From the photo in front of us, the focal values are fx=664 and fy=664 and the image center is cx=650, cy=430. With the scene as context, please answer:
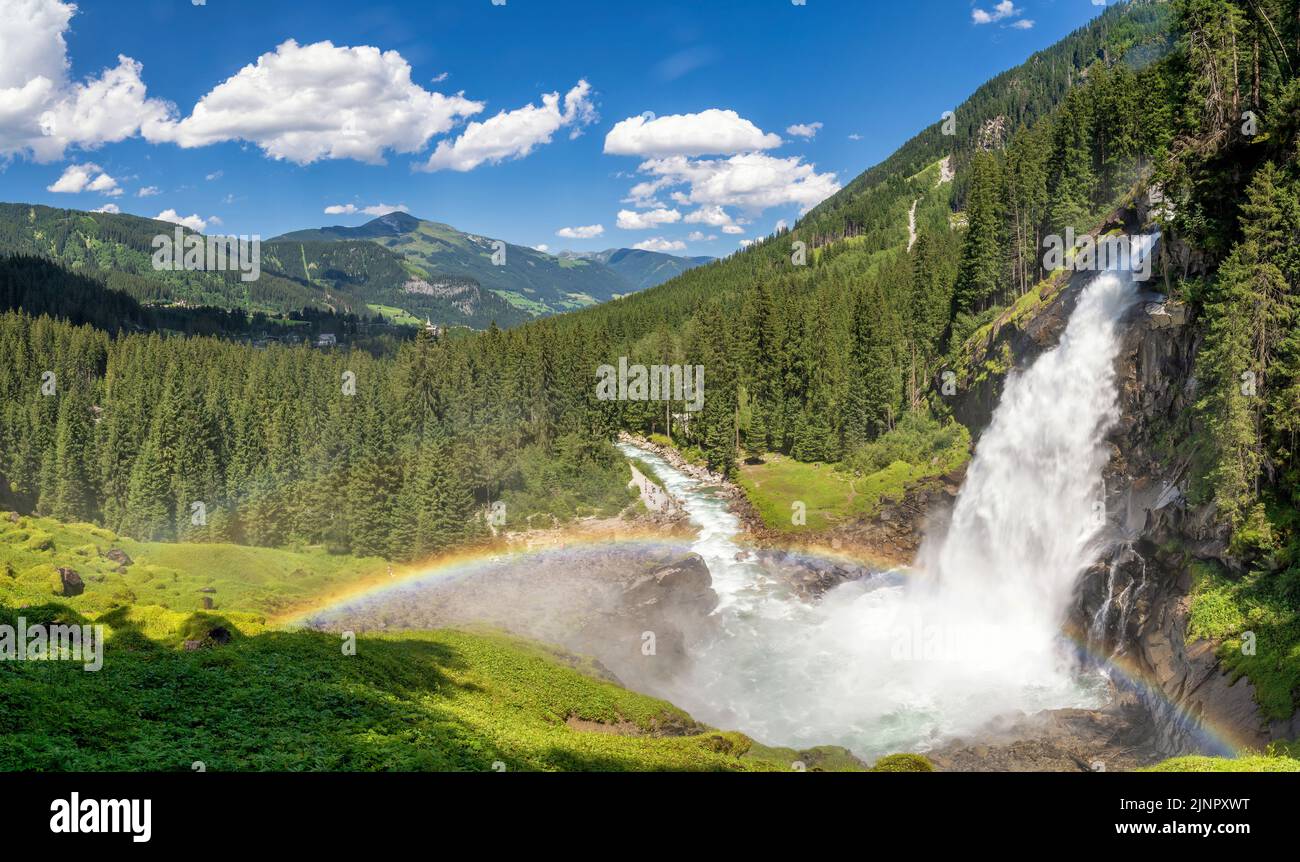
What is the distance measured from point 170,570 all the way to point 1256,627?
57653 mm

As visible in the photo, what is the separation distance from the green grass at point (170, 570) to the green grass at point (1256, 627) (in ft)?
136

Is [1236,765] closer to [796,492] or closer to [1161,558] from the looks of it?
[1161,558]

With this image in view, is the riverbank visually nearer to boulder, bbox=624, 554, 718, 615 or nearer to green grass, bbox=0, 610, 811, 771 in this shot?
boulder, bbox=624, 554, 718, 615

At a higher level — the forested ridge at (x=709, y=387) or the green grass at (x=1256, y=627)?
the forested ridge at (x=709, y=387)

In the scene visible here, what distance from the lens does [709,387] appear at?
272ft

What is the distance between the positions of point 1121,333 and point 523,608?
42768 mm

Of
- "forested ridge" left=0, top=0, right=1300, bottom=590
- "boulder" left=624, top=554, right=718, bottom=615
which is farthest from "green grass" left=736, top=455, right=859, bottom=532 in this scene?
"boulder" left=624, top=554, right=718, bottom=615

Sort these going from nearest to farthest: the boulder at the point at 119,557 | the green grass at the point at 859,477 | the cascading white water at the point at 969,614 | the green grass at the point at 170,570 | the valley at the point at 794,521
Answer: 1. the valley at the point at 794,521
2. the cascading white water at the point at 969,614
3. the green grass at the point at 170,570
4. the boulder at the point at 119,557
5. the green grass at the point at 859,477

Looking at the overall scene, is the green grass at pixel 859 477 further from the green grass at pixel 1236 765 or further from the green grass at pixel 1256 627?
the green grass at pixel 1236 765

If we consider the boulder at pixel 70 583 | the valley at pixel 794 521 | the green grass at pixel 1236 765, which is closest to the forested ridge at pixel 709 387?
the valley at pixel 794 521

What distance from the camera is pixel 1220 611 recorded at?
26.9 metres

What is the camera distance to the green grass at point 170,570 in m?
34.0
